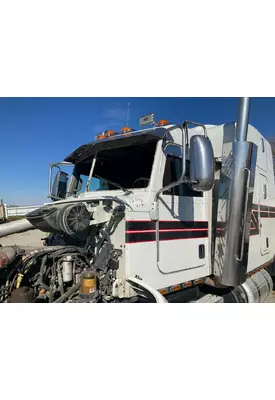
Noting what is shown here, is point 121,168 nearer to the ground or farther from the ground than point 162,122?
nearer to the ground

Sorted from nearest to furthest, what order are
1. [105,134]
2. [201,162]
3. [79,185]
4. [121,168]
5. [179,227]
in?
[201,162] → [179,227] → [121,168] → [105,134] → [79,185]

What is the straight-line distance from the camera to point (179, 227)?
10.9ft

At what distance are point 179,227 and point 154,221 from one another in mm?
469

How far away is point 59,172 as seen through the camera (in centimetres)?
470

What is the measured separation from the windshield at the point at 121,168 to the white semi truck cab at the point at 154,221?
14 millimetres

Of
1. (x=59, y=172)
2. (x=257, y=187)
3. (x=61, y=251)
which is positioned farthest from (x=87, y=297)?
(x=257, y=187)

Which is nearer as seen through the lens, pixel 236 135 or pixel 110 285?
pixel 110 285

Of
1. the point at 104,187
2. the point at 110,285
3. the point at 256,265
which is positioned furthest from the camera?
the point at 256,265

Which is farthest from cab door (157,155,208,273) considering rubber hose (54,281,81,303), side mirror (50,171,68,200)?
side mirror (50,171,68,200)

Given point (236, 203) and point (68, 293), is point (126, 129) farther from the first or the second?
point (68, 293)

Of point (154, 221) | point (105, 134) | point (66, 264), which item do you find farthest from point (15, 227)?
point (105, 134)

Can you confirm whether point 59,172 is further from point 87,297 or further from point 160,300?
point 160,300

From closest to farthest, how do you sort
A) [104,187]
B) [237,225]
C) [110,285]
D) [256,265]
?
[110,285], [237,225], [104,187], [256,265]

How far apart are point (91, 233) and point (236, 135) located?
226 cm
